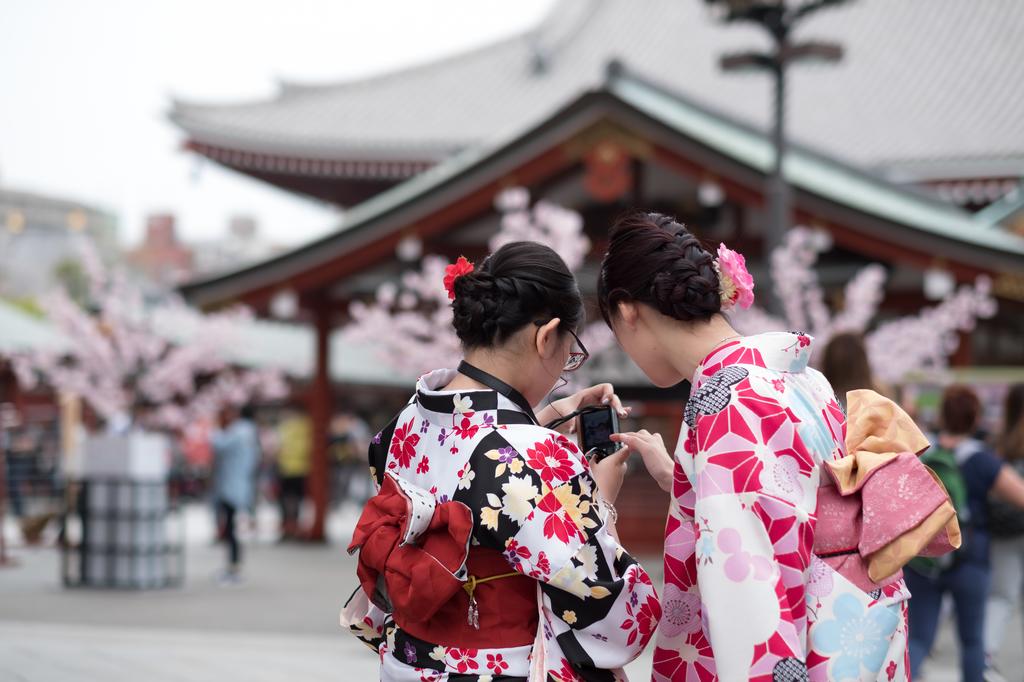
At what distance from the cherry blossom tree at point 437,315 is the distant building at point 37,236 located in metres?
56.3

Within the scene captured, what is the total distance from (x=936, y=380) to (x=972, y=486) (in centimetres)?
435

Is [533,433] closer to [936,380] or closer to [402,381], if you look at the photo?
[936,380]

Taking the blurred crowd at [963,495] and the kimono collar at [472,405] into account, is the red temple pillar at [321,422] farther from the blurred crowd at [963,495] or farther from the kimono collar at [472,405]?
the kimono collar at [472,405]

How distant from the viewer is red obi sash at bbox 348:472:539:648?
82.3 inches

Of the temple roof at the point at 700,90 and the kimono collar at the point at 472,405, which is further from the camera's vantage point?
the temple roof at the point at 700,90

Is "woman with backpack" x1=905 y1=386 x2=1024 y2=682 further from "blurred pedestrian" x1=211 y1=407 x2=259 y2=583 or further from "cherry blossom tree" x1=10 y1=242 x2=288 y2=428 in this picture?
"cherry blossom tree" x1=10 y1=242 x2=288 y2=428

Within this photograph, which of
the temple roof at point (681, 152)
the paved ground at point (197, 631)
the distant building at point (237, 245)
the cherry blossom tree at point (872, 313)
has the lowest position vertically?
the paved ground at point (197, 631)

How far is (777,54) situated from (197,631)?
21.7ft

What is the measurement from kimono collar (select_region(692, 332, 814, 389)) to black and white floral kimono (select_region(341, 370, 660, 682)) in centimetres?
30

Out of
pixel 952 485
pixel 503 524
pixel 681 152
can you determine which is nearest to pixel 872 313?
pixel 681 152

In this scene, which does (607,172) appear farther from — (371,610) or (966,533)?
(371,610)

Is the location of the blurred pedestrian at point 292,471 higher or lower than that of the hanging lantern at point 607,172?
lower

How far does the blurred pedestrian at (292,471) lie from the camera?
1491cm

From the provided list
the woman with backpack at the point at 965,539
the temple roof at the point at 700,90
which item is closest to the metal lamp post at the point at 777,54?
the woman with backpack at the point at 965,539
